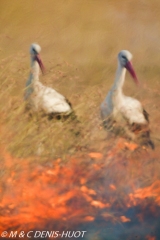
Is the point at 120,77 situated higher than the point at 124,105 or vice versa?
the point at 120,77

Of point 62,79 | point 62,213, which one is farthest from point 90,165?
point 62,79

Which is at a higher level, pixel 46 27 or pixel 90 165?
pixel 46 27

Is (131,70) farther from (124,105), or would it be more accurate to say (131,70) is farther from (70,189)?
(70,189)

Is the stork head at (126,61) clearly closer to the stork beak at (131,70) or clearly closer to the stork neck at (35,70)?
the stork beak at (131,70)

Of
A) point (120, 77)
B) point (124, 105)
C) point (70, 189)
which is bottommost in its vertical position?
point (70, 189)

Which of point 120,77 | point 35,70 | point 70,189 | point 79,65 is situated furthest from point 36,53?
point 70,189

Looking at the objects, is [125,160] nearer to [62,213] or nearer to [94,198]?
[94,198]

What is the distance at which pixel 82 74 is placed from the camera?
85.2 inches

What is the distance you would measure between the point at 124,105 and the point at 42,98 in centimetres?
42

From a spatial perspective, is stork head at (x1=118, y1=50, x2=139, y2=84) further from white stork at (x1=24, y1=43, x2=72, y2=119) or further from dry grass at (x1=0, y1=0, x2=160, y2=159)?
white stork at (x1=24, y1=43, x2=72, y2=119)

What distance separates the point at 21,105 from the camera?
7.00 feet

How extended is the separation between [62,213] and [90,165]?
29 cm

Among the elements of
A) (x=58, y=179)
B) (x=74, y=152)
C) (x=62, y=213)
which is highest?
(x=74, y=152)

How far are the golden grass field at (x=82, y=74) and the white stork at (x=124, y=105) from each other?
0.03 m
